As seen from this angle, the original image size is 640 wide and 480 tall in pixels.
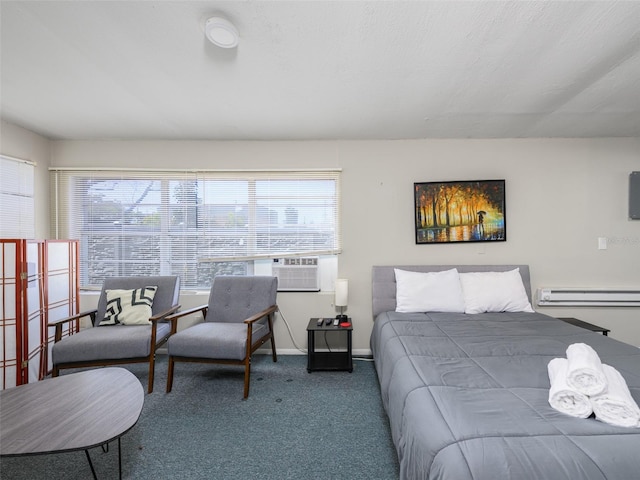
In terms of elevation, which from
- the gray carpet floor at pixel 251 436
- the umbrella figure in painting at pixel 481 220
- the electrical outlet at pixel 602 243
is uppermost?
the umbrella figure in painting at pixel 481 220

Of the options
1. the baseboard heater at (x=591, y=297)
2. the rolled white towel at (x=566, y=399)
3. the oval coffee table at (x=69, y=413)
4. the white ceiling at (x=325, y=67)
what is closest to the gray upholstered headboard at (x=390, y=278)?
the baseboard heater at (x=591, y=297)

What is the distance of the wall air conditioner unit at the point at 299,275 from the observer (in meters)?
3.18

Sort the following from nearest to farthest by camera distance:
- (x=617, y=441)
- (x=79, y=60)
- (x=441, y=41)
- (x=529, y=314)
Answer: (x=617, y=441) < (x=441, y=41) < (x=79, y=60) < (x=529, y=314)

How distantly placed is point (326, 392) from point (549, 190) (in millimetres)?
3061

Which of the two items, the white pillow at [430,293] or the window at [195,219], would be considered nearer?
the white pillow at [430,293]

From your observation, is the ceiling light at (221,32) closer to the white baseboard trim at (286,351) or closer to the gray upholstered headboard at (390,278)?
the gray upholstered headboard at (390,278)

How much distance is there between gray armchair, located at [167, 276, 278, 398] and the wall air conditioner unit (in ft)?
0.74

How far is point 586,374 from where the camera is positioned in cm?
118

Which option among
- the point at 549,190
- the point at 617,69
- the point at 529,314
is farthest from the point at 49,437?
the point at 549,190

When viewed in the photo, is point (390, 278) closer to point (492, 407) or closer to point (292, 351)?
point (292, 351)

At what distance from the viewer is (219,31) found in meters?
1.52

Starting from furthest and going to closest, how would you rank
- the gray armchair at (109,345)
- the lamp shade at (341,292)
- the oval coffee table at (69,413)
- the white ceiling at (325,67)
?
the lamp shade at (341,292) → the gray armchair at (109,345) → the white ceiling at (325,67) → the oval coffee table at (69,413)

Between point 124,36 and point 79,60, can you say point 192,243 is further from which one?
point 124,36

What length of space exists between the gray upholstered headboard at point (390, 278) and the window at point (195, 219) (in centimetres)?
58
